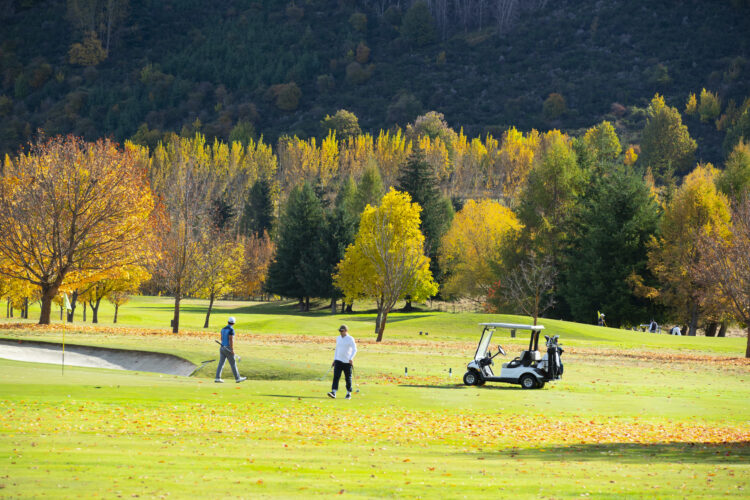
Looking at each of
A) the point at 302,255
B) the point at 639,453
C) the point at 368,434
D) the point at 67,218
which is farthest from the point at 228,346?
the point at 302,255

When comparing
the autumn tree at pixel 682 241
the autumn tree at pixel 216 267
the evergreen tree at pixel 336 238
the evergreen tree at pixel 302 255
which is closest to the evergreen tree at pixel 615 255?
the autumn tree at pixel 682 241

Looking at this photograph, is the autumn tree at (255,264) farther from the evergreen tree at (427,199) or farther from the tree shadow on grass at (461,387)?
the tree shadow on grass at (461,387)

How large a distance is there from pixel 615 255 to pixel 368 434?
58.2m

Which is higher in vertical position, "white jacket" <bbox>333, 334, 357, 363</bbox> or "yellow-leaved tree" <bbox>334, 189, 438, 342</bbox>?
"yellow-leaved tree" <bbox>334, 189, 438, 342</bbox>

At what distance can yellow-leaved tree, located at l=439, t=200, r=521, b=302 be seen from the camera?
278ft

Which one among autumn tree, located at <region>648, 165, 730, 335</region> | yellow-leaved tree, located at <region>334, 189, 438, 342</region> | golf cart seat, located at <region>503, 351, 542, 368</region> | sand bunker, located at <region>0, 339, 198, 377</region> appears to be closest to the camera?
golf cart seat, located at <region>503, 351, 542, 368</region>

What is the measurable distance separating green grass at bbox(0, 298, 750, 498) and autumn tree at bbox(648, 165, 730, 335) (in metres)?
31.9

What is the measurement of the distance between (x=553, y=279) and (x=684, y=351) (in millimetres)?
26237

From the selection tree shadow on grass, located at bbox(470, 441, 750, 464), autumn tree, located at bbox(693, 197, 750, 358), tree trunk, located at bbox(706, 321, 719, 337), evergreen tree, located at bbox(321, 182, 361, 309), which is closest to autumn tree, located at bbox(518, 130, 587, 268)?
tree trunk, located at bbox(706, 321, 719, 337)

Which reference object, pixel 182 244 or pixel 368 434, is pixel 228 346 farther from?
pixel 182 244

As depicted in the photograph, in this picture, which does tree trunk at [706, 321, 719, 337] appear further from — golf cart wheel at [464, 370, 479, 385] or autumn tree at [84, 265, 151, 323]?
golf cart wheel at [464, 370, 479, 385]

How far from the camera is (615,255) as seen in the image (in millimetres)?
71000

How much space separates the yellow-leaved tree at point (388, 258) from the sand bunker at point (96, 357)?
17247 mm

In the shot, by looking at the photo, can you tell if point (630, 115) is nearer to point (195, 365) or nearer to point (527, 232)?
point (527, 232)
